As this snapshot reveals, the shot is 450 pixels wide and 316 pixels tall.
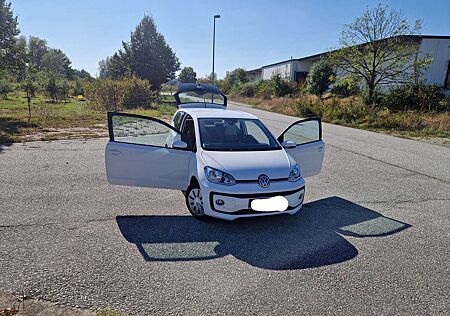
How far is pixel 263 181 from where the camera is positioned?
3.48 meters

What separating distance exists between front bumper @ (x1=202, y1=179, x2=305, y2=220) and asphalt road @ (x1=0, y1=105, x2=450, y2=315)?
11.3 inches

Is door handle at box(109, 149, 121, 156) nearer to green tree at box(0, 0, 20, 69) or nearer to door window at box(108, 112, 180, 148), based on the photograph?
door window at box(108, 112, 180, 148)

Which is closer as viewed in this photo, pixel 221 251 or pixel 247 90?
pixel 221 251

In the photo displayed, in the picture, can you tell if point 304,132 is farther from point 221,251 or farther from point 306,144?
point 221,251

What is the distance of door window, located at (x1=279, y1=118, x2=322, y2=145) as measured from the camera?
4971 millimetres

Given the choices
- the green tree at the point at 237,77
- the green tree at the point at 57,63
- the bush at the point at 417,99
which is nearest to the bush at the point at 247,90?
the green tree at the point at 237,77

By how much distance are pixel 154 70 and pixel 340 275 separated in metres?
32.7

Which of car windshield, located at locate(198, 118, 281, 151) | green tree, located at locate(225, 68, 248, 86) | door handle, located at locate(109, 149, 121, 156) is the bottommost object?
door handle, located at locate(109, 149, 121, 156)

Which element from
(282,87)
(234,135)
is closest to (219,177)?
(234,135)

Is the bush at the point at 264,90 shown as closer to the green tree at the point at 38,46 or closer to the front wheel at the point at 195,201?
the front wheel at the point at 195,201

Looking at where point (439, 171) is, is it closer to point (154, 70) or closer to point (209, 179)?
point (209, 179)

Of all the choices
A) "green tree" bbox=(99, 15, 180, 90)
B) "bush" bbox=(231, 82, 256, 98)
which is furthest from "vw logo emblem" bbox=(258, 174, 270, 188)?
"bush" bbox=(231, 82, 256, 98)

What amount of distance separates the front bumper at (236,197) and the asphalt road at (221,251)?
0.29m

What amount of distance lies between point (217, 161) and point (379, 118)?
1527 centimetres
